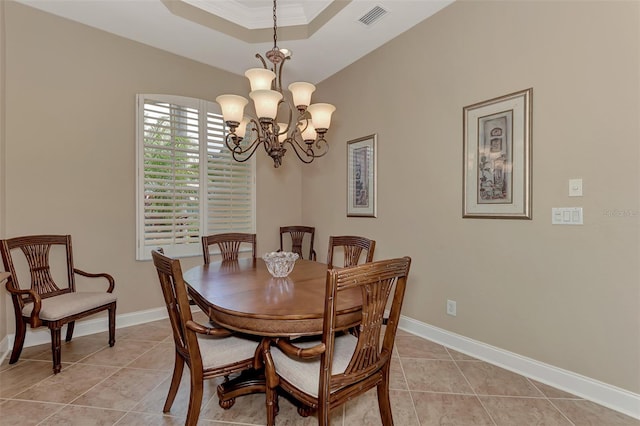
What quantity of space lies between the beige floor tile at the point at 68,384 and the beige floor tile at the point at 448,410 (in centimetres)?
223

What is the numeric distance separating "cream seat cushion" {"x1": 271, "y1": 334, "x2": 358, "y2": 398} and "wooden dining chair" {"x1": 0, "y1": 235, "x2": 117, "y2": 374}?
186 cm

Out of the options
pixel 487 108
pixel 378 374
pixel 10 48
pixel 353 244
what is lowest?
pixel 378 374

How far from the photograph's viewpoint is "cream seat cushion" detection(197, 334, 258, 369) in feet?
5.40

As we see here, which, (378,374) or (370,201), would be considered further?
(370,201)

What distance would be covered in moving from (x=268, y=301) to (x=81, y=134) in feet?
9.13

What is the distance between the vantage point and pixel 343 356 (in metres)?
1.59

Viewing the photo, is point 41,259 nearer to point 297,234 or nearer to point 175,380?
point 175,380

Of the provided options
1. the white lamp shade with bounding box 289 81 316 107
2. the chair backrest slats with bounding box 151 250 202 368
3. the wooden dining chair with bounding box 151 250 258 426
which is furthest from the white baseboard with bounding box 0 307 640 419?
the white lamp shade with bounding box 289 81 316 107

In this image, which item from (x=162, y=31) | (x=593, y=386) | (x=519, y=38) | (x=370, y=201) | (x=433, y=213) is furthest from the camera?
(x=370, y=201)

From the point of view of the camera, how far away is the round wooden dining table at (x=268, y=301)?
1422 millimetres

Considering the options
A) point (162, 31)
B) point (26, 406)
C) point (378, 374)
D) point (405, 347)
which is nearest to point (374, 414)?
point (378, 374)

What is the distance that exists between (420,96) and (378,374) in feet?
8.32

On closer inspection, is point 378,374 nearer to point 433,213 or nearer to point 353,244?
point 353,244

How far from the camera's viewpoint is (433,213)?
2.95 m
